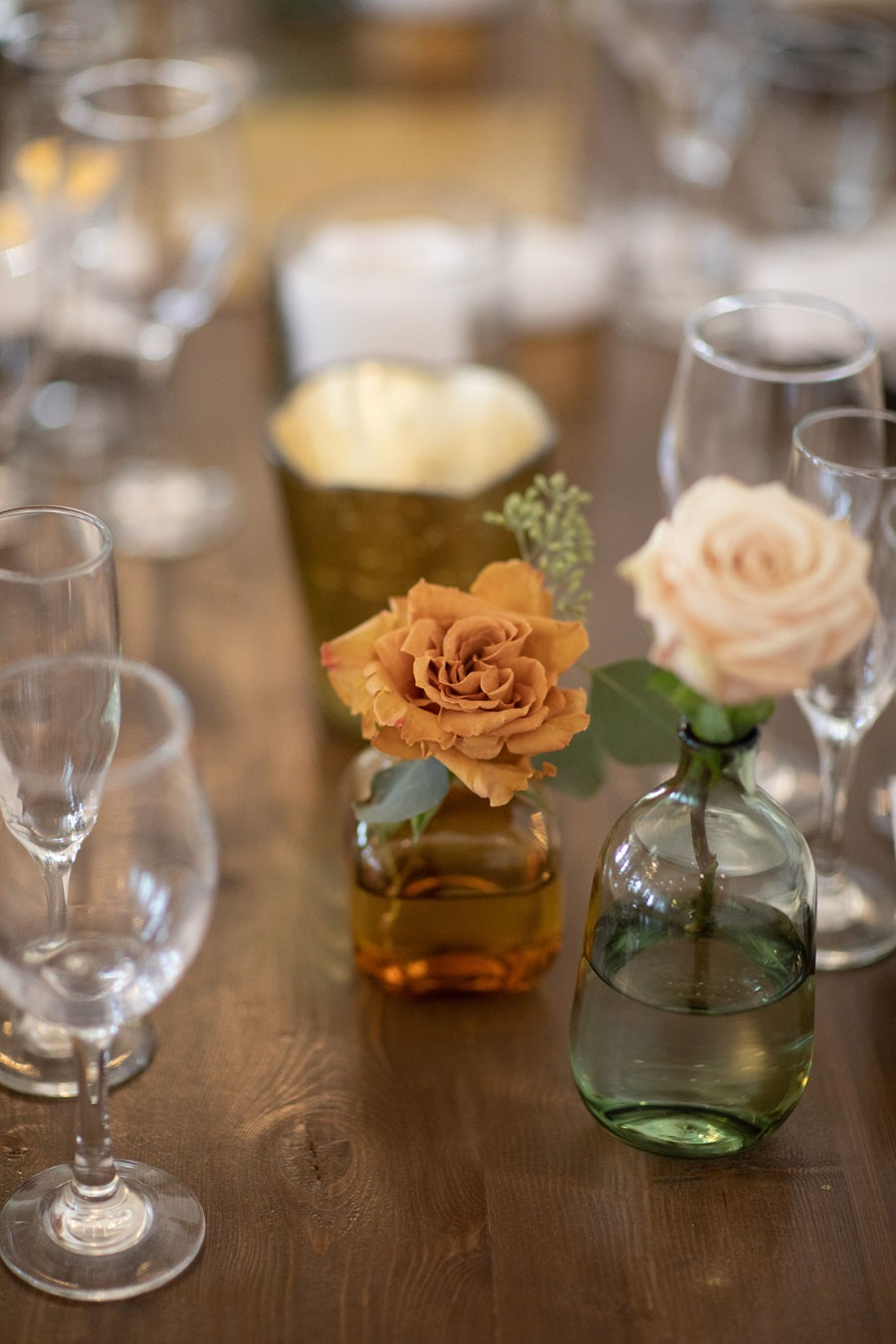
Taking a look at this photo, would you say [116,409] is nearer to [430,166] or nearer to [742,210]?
[742,210]

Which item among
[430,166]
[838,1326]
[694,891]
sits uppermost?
[694,891]

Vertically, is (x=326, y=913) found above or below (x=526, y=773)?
below

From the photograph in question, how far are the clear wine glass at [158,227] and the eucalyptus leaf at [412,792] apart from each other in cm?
45

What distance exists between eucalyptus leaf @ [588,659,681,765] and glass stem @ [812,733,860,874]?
0.50ft

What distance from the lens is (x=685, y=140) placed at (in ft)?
4.55

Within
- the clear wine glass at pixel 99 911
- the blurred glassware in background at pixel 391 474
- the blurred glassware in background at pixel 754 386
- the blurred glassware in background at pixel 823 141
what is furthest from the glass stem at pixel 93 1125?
the blurred glassware in background at pixel 823 141

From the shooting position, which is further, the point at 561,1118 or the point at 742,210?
the point at 742,210

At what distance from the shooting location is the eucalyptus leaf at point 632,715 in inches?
25.0

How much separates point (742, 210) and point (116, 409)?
67 cm

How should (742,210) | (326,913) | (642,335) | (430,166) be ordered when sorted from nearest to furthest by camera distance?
(326,913) < (642,335) < (742,210) < (430,166)

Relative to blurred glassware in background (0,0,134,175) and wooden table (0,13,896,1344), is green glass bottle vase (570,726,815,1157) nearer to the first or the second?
wooden table (0,13,896,1344)

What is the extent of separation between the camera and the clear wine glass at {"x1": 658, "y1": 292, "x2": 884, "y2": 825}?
80cm

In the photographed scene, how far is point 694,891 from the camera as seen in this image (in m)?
0.59

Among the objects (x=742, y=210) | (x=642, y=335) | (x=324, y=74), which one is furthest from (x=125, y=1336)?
(x=324, y=74)
